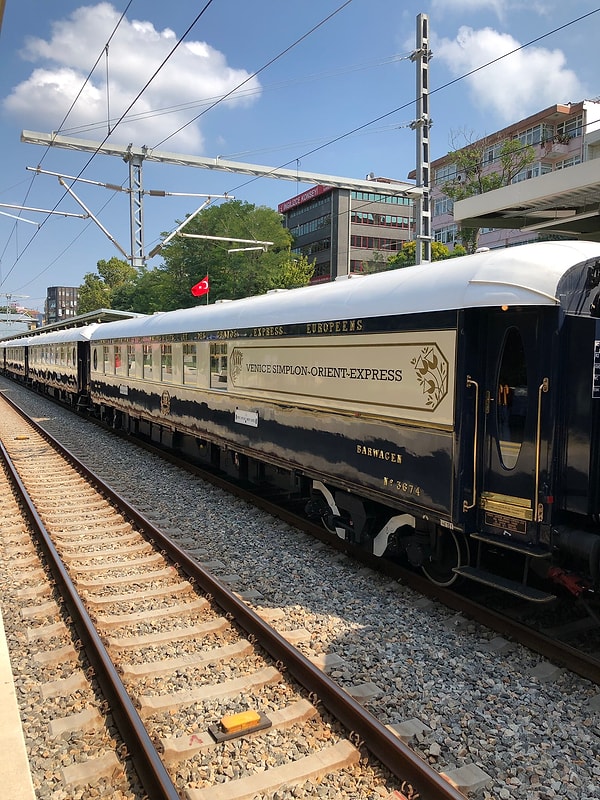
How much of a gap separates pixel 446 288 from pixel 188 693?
4072 millimetres

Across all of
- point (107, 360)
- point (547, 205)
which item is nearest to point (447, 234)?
point (107, 360)

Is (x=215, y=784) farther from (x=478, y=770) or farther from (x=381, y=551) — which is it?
(x=381, y=551)

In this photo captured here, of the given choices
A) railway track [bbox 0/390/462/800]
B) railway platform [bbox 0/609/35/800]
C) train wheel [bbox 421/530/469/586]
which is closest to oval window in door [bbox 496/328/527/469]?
train wheel [bbox 421/530/469/586]

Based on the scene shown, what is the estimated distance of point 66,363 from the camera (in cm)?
2559

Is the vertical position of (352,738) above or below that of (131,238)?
below

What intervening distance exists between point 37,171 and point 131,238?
275 cm

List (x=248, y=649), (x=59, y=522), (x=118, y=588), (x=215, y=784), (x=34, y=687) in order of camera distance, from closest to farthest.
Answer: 1. (x=215, y=784)
2. (x=34, y=687)
3. (x=248, y=649)
4. (x=118, y=588)
5. (x=59, y=522)

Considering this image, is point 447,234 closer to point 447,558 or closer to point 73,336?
point 73,336

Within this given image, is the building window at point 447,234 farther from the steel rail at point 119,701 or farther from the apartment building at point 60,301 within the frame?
the apartment building at point 60,301

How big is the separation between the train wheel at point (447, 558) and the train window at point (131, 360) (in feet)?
37.8

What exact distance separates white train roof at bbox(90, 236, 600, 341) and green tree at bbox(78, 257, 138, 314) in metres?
80.5

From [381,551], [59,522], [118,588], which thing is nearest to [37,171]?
[59,522]

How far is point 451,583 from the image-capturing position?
652 centimetres

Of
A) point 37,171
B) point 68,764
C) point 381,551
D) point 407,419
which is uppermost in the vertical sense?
point 37,171
